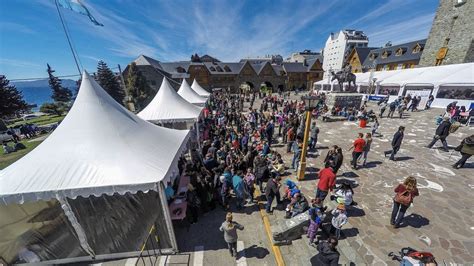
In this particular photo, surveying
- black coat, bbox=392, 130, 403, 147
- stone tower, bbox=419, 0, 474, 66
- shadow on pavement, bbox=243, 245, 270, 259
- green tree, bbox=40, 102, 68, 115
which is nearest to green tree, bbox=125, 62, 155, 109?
green tree, bbox=40, 102, 68, 115

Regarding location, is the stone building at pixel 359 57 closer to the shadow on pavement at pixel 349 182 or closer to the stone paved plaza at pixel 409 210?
the stone paved plaza at pixel 409 210

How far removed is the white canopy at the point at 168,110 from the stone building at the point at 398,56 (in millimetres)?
38731

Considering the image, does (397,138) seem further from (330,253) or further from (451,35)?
(451,35)

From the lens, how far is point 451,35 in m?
24.5

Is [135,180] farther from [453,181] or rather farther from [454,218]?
[453,181]

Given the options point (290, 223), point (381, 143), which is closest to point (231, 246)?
point (290, 223)

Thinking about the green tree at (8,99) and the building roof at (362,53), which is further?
the building roof at (362,53)

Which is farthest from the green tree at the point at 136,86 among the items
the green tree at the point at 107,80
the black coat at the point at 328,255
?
the black coat at the point at 328,255

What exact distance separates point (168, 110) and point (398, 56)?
166 feet

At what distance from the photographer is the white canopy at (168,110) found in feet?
31.6

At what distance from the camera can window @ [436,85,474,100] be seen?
17734mm

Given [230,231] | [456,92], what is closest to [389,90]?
[456,92]

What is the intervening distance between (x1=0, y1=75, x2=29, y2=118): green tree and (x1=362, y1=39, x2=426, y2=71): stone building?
187 feet

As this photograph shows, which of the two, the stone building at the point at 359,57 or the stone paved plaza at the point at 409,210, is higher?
the stone building at the point at 359,57
